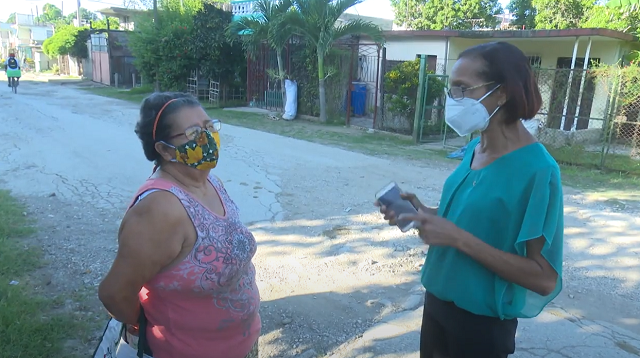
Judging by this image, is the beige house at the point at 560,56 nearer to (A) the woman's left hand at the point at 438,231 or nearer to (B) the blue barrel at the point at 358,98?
(B) the blue barrel at the point at 358,98

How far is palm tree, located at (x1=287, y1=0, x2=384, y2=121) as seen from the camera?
13.5 m

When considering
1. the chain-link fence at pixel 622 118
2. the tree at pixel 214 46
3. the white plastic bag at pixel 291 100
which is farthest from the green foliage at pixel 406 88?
the tree at pixel 214 46

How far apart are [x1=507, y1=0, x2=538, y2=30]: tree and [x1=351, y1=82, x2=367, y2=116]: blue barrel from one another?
15.6 meters

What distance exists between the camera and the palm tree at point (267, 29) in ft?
46.3

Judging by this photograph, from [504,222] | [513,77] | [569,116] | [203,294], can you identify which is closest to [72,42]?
[569,116]

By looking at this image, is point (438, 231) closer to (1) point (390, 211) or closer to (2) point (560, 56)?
(1) point (390, 211)

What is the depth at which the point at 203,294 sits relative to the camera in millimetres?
1776

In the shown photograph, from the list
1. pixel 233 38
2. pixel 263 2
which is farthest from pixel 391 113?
pixel 233 38

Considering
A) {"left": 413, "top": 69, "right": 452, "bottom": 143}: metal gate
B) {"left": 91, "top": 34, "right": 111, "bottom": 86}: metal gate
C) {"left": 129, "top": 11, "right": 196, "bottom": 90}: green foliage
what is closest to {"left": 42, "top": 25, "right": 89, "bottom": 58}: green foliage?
{"left": 91, "top": 34, "right": 111, "bottom": 86}: metal gate

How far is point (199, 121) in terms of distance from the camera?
6.15 feet

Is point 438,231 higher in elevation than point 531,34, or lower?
lower

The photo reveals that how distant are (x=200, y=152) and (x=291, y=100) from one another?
13.7 m

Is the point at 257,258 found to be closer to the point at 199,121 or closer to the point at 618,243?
the point at 199,121

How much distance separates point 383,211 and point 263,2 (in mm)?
14743
